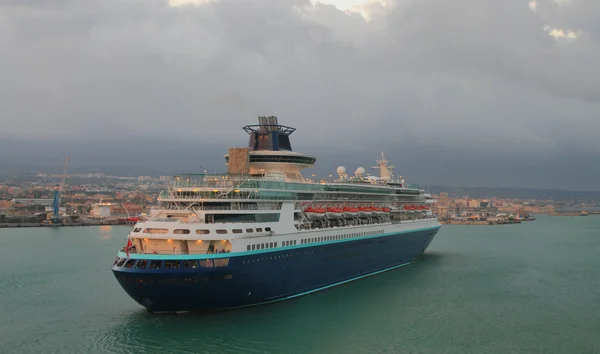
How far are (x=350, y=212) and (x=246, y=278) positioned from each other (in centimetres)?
1060

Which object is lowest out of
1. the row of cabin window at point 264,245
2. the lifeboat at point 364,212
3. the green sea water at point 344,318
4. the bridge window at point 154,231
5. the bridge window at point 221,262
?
the green sea water at point 344,318

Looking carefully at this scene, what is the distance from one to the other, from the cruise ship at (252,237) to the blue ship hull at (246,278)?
1.9 inches

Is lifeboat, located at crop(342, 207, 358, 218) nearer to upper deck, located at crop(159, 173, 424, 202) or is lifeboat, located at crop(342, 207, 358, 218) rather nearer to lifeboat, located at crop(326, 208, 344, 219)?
lifeboat, located at crop(326, 208, 344, 219)

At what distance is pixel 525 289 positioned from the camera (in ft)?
97.4

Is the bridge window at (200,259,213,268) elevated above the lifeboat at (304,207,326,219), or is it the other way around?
the lifeboat at (304,207,326,219)

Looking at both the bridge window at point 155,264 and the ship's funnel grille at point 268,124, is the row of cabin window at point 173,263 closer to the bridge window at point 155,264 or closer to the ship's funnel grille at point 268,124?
the bridge window at point 155,264

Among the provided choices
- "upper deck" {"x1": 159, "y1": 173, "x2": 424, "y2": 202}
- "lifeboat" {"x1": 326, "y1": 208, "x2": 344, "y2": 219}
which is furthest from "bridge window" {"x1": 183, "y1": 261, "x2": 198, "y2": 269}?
"lifeboat" {"x1": 326, "y1": 208, "x2": 344, "y2": 219}

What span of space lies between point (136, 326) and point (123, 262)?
281cm

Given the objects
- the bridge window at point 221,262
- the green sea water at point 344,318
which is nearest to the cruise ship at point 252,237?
the bridge window at point 221,262

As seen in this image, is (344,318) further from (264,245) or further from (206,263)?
(206,263)

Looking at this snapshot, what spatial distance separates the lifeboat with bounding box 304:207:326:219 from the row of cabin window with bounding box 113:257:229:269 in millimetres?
7240

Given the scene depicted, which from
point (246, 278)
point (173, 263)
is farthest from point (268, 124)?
point (173, 263)

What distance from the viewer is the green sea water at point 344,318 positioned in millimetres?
19000

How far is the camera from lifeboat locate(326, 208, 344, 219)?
27948 millimetres
